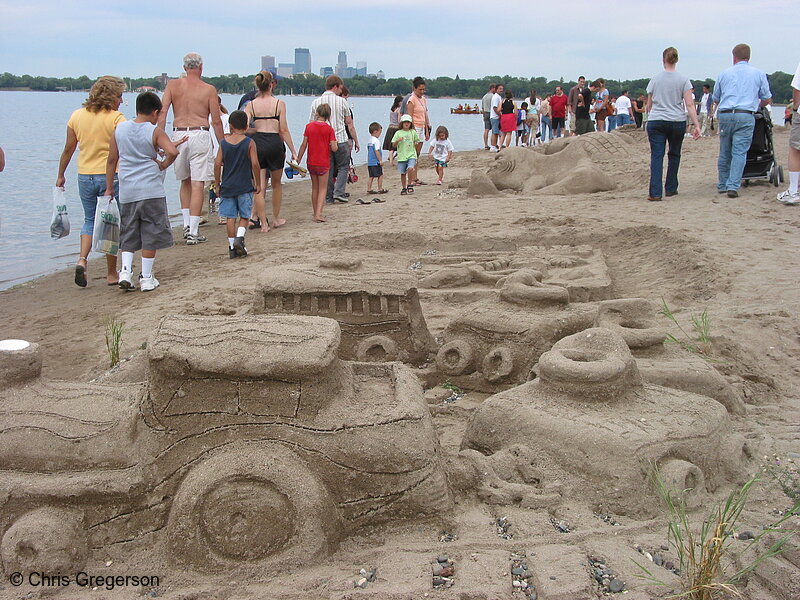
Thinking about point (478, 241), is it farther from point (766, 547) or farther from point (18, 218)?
point (18, 218)

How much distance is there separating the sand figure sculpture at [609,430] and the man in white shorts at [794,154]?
5.14m

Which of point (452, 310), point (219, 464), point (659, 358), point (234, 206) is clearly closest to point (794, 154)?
point (452, 310)

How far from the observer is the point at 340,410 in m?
2.60

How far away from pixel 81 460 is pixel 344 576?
99 cm

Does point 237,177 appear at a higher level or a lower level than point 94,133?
lower

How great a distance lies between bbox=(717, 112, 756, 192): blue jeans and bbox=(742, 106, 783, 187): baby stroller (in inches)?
7.3

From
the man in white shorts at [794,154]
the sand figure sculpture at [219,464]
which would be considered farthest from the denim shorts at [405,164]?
the sand figure sculpture at [219,464]

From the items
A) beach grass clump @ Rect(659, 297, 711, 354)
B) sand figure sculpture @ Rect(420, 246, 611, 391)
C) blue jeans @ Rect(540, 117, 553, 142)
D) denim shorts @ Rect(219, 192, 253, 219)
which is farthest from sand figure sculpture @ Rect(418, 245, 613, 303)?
blue jeans @ Rect(540, 117, 553, 142)

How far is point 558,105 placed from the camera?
52.4 feet

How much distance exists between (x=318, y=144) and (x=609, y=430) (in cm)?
609

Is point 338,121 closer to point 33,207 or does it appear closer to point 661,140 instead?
point 661,140

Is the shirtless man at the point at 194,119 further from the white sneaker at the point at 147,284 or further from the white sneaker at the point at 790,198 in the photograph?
the white sneaker at the point at 790,198

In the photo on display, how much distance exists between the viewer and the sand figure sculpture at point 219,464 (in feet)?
7.91

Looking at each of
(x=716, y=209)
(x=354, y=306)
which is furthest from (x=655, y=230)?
(x=354, y=306)
